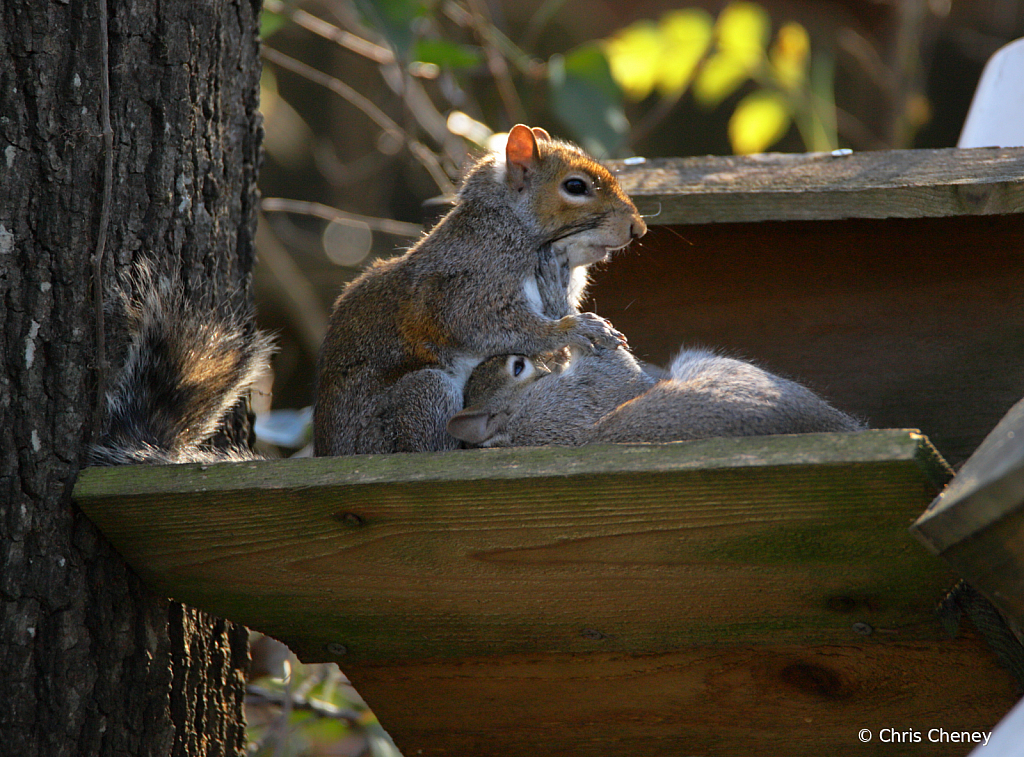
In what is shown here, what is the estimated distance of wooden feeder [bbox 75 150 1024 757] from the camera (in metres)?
0.99

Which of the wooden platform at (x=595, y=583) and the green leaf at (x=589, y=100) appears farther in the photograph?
the green leaf at (x=589, y=100)

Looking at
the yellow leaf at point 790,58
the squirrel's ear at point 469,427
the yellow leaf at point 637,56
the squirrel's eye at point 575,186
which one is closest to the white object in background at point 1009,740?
the squirrel's ear at point 469,427

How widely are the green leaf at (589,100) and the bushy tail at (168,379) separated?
108 centimetres

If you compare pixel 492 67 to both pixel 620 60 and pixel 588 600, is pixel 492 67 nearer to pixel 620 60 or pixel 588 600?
pixel 620 60

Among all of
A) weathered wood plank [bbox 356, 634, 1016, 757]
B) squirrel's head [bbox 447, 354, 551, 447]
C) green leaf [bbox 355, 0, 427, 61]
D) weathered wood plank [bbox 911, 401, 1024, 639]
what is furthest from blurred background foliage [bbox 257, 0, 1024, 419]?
weathered wood plank [bbox 911, 401, 1024, 639]

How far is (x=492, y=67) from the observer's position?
2.54 meters

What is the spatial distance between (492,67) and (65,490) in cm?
167

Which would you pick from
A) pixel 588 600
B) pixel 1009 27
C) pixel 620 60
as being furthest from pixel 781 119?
pixel 588 600

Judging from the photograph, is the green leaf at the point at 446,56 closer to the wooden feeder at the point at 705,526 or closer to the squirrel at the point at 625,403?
the wooden feeder at the point at 705,526

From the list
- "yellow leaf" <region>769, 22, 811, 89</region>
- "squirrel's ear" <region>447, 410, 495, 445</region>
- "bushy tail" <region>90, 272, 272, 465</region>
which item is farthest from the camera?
"yellow leaf" <region>769, 22, 811, 89</region>

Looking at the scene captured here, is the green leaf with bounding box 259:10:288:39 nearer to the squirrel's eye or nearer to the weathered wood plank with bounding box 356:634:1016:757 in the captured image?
the squirrel's eye

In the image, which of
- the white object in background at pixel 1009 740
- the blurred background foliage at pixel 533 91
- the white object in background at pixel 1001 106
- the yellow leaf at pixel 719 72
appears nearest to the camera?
the white object in background at pixel 1009 740

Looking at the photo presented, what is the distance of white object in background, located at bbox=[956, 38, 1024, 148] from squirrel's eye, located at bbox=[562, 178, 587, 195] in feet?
2.45

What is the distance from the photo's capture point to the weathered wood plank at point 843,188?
1.38 metres
